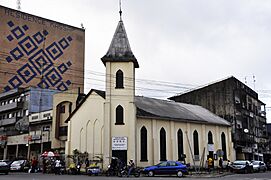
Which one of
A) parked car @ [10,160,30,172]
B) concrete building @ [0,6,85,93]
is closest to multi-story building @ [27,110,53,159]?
parked car @ [10,160,30,172]

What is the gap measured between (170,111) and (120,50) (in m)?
10.7

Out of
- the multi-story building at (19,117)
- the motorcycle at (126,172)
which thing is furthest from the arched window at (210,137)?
the multi-story building at (19,117)

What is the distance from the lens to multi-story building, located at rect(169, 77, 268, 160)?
2222 inches

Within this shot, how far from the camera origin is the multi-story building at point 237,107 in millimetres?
56438

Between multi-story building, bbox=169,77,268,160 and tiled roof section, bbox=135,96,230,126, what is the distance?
507cm

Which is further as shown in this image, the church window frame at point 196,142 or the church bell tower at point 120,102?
the church window frame at point 196,142

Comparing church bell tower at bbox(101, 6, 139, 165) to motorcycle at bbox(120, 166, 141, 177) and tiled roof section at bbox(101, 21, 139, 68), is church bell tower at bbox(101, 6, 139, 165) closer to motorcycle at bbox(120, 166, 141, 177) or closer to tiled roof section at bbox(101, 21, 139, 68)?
tiled roof section at bbox(101, 21, 139, 68)

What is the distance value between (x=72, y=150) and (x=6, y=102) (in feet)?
104

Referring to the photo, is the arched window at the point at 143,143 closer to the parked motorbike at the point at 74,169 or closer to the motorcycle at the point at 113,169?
the motorcycle at the point at 113,169

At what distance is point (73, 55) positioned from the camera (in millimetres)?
84188

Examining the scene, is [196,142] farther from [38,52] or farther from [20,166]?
[38,52]

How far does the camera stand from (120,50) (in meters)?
39.9

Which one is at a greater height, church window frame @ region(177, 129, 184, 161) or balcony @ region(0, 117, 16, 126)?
balcony @ region(0, 117, 16, 126)

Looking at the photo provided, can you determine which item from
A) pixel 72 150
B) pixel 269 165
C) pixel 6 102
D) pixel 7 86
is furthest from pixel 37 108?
pixel 269 165
